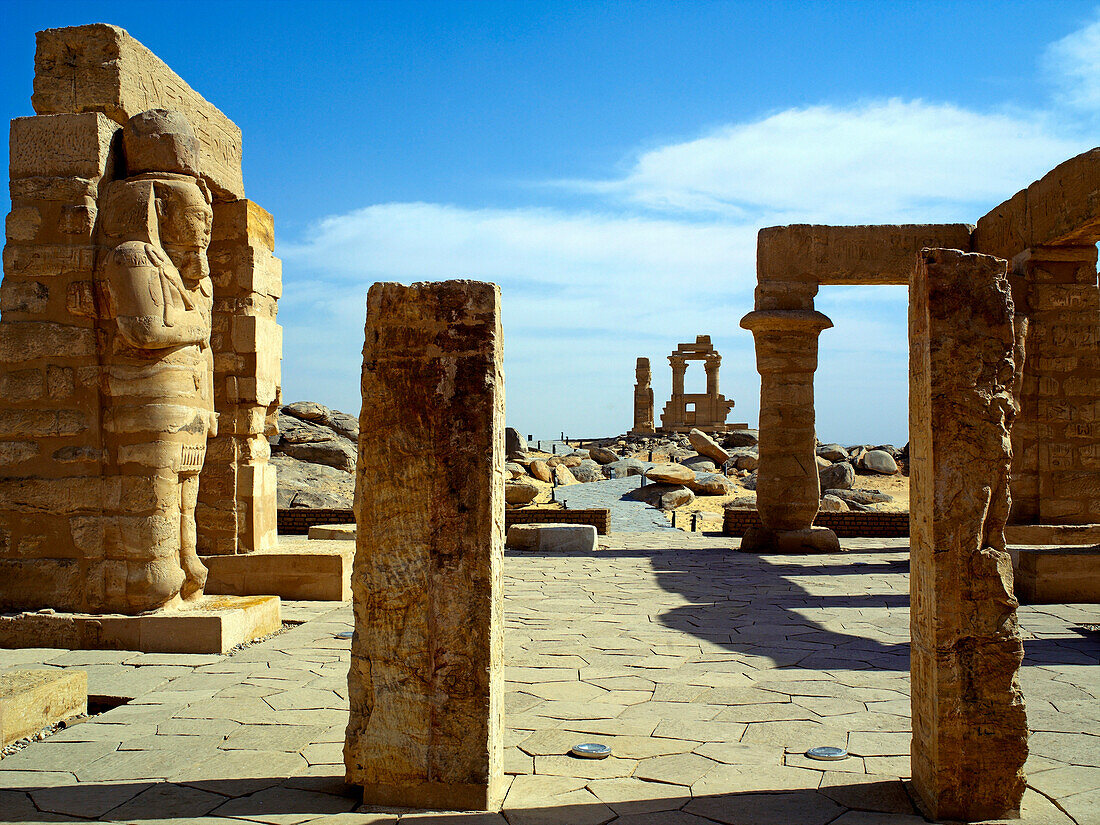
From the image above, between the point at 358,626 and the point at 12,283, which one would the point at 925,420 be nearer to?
the point at 358,626

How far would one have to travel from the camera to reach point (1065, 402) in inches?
396

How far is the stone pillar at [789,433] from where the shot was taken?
11195 mm

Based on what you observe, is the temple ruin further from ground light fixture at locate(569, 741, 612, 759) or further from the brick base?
ground light fixture at locate(569, 741, 612, 759)

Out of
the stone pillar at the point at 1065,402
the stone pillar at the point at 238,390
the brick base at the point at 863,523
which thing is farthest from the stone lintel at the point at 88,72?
the brick base at the point at 863,523

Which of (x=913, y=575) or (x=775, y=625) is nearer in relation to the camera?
(x=913, y=575)

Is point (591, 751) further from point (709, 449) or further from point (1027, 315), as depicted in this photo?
point (709, 449)

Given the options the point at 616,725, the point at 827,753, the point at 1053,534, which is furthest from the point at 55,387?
the point at 1053,534

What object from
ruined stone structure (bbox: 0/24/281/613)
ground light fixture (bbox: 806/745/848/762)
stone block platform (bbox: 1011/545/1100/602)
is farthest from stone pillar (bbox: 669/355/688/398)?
ground light fixture (bbox: 806/745/848/762)

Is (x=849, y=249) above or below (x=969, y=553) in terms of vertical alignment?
above

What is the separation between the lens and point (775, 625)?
22.6 ft

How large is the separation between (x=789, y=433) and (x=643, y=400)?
29588 mm

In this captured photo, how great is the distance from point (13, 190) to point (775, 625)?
21.7 ft

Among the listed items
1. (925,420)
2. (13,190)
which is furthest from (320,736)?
(13,190)

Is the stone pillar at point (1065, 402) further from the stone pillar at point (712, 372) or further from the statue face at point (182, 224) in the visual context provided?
the stone pillar at point (712, 372)
